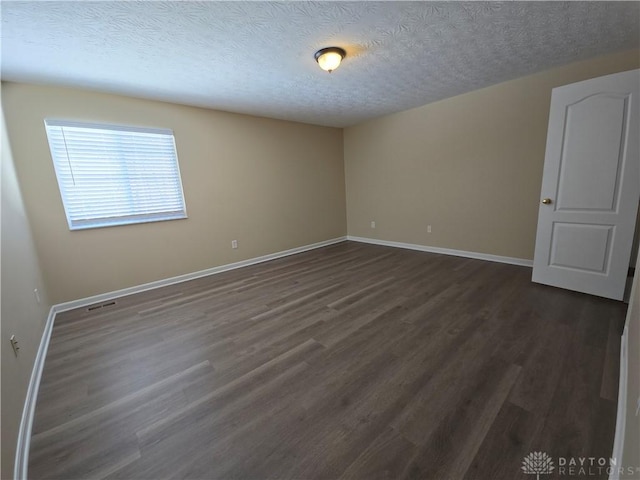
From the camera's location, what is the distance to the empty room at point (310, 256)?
1.30 m

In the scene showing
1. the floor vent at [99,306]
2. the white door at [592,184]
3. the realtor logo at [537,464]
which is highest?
the white door at [592,184]

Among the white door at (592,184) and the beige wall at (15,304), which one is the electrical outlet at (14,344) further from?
the white door at (592,184)

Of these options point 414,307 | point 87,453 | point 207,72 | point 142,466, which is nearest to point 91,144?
point 207,72

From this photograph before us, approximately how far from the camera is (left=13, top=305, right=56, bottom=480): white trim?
1190 millimetres

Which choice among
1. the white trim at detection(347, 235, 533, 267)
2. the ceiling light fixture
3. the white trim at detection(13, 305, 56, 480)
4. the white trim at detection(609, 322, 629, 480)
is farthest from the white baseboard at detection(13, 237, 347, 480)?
the ceiling light fixture

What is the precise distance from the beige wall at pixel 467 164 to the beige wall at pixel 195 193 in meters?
1.00

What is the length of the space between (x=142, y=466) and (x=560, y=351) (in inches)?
101

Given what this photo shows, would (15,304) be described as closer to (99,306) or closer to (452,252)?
(99,306)

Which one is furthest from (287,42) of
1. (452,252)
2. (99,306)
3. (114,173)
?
(452,252)

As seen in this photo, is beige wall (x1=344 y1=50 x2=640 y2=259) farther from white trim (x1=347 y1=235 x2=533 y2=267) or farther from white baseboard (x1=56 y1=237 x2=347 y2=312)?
white baseboard (x1=56 y1=237 x2=347 y2=312)

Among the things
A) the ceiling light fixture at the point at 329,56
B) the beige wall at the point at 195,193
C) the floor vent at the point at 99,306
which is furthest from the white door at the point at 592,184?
the floor vent at the point at 99,306

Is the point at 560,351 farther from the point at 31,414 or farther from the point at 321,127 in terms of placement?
the point at 321,127

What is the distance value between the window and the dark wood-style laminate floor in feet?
3.82

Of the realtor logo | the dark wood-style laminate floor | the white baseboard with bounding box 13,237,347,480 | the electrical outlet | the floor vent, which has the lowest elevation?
the realtor logo
